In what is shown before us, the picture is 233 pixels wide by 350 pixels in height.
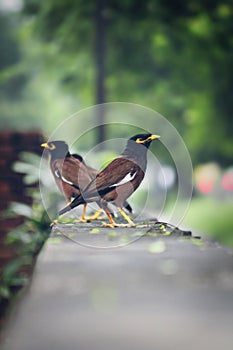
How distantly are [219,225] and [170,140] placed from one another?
15.9 meters

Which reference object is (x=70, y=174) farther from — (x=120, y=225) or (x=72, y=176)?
(x=120, y=225)

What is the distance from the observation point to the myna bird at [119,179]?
7.74 feet

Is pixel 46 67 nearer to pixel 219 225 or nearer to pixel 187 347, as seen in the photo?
pixel 219 225

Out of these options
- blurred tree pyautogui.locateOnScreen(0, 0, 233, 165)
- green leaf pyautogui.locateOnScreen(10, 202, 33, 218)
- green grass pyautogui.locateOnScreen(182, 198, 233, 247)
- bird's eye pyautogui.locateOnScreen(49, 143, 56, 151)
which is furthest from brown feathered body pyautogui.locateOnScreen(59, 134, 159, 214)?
blurred tree pyautogui.locateOnScreen(0, 0, 233, 165)

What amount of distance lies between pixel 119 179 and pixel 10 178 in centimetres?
447

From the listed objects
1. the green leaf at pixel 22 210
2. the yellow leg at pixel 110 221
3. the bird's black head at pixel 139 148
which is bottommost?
the yellow leg at pixel 110 221

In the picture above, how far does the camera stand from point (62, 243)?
269 centimetres

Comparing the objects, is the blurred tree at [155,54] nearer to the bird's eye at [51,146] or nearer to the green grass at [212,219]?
the green grass at [212,219]

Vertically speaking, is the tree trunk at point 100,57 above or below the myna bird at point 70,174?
above

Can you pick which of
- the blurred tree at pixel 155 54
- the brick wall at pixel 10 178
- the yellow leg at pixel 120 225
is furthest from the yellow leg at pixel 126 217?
the blurred tree at pixel 155 54

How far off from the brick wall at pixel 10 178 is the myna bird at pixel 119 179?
4.22 m

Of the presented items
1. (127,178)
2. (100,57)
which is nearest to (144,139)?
(127,178)

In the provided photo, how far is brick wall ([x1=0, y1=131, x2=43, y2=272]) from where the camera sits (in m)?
6.67

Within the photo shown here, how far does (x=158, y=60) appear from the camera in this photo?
21.9 metres
